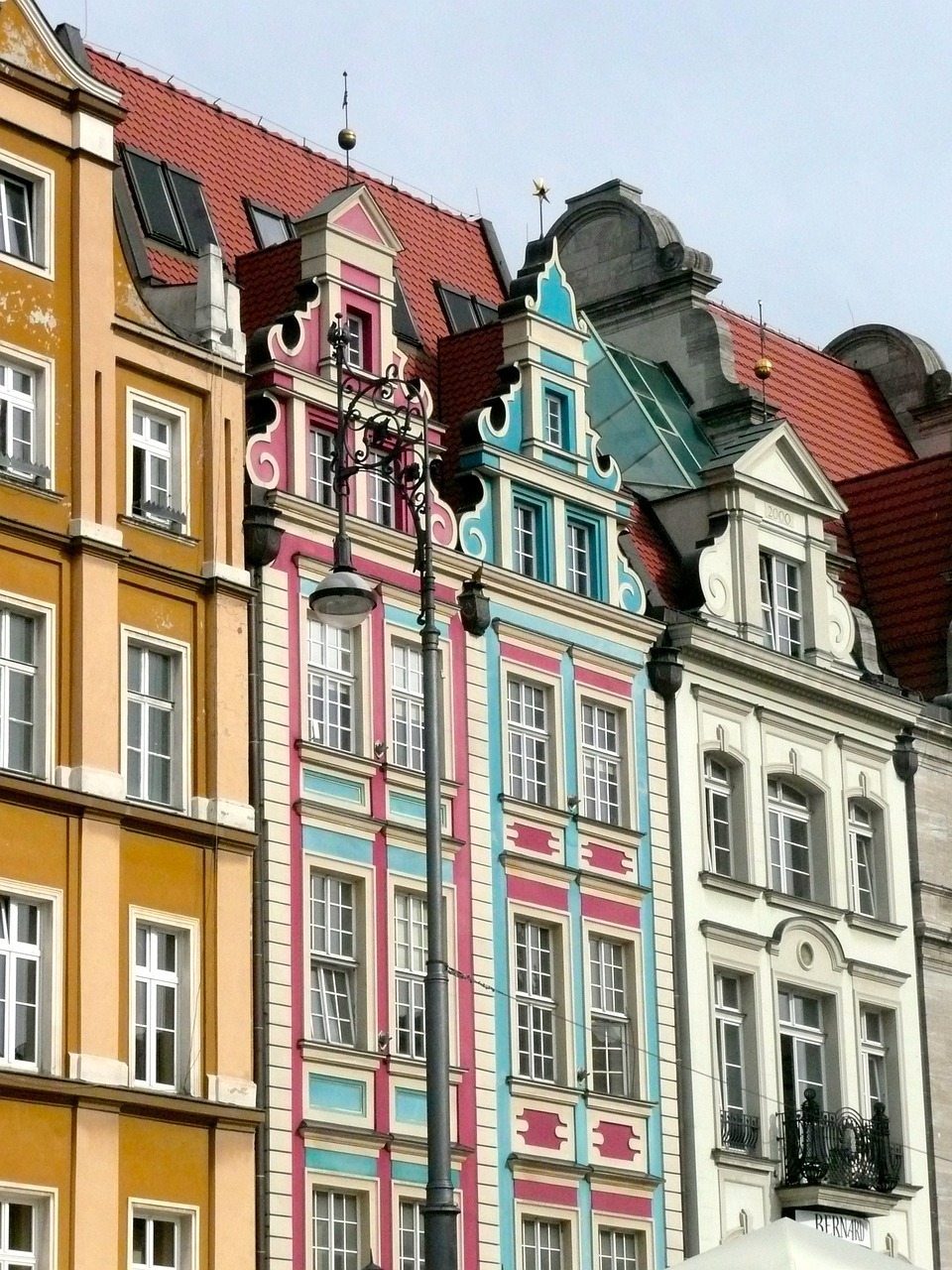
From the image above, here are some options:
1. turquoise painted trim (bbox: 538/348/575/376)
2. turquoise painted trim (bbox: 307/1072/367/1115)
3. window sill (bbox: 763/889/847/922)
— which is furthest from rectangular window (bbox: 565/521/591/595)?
turquoise painted trim (bbox: 307/1072/367/1115)

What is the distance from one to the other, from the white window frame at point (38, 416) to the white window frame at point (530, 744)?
8312mm

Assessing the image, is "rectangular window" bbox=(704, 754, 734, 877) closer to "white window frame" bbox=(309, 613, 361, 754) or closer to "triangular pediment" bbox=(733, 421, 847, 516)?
"triangular pediment" bbox=(733, 421, 847, 516)

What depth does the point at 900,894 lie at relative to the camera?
4606cm

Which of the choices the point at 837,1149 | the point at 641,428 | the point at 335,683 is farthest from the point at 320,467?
the point at 837,1149

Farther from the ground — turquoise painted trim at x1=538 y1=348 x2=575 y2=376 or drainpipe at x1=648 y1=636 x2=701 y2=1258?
turquoise painted trim at x1=538 y1=348 x2=575 y2=376

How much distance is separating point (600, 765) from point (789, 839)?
451 cm

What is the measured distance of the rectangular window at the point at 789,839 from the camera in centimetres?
4425

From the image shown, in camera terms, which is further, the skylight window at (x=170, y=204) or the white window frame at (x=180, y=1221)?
the skylight window at (x=170, y=204)

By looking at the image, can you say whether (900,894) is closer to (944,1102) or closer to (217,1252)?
(944,1102)

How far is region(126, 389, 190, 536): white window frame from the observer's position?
115ft

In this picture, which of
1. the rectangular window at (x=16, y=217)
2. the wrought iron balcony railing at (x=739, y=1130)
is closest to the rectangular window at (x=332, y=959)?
the wrought iron balcony railing at (x=739, y=1130)

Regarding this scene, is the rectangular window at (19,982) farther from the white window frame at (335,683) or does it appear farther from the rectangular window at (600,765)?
the rectangular window at (600,765)

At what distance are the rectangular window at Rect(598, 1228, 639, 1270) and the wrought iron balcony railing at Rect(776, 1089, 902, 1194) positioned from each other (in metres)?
3.12

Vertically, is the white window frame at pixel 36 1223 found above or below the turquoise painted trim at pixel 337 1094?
below
